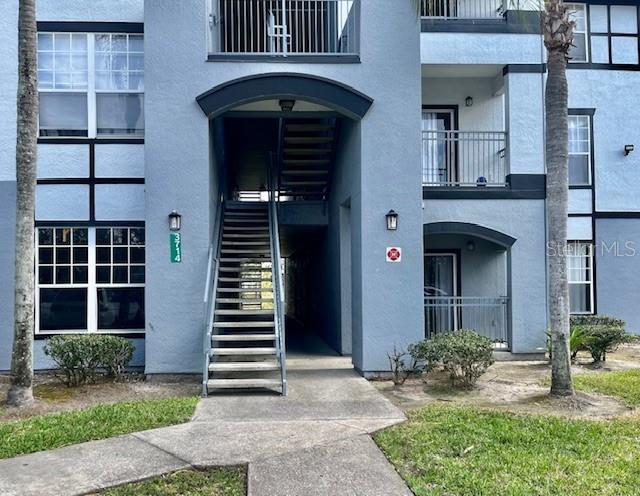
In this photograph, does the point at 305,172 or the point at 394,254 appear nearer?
the point at 394,254

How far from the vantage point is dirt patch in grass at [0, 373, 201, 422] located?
24.1ft

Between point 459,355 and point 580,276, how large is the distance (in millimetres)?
5817

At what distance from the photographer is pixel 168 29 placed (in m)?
9.13

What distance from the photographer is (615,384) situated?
834 centimetres

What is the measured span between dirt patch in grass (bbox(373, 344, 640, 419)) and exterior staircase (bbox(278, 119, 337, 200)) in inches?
210

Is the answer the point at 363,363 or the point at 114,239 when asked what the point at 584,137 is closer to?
the point at 363,363

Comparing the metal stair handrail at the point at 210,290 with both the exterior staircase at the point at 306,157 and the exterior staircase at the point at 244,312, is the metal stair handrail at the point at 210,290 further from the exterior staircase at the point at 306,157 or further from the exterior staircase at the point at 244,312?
the exterior staircase at the point at 306,157

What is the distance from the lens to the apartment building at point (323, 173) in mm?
9133

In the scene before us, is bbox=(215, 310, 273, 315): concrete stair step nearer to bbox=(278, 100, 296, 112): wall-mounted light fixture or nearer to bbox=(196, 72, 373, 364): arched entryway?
bbox=(196, 72, 373, 364): arched entryway

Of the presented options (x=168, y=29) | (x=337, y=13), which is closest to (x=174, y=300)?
(x=168, y=29)

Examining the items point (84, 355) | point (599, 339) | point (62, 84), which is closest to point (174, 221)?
point (84, 355)

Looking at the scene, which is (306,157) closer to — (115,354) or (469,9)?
(469,9)

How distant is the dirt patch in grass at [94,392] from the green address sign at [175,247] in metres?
1.85

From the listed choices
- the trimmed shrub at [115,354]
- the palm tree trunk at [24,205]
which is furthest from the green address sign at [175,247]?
the palm tree trunk at [24,205]
